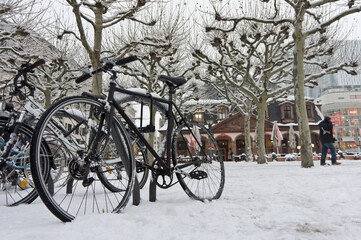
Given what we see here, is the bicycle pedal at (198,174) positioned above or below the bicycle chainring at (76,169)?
below

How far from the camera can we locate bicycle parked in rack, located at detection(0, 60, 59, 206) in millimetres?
2592

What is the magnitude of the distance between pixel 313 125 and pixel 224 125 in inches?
456

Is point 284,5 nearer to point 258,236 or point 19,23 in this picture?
point 19,23

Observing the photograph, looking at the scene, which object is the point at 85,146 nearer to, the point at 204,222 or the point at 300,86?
the point at 204,222

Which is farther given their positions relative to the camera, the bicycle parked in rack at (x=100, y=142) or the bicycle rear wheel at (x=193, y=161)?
the bicycle rear wheel at (x=193, y=161)

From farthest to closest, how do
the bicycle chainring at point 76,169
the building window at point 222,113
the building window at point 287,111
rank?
the building window at point 222,113
the building window at point 287,111
the bicycle chainring at point 76,169

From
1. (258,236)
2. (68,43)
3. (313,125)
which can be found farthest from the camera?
(313,125)

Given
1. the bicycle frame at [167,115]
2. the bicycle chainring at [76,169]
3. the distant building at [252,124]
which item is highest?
the distant building at [252,124]

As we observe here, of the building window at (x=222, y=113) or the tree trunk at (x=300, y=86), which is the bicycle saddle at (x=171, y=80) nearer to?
the tree trunk at (x=300, y=86)

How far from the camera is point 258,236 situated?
67.9 inches

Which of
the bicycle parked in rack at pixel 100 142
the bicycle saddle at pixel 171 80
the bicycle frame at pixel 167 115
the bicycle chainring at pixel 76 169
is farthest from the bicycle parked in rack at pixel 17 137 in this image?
the bicycle saddle at pixel 171 80

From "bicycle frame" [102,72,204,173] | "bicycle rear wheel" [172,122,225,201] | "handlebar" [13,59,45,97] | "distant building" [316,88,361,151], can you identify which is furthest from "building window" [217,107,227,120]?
"distant building" [316,88,361,151]

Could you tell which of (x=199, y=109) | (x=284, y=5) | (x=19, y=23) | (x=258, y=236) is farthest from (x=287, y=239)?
(x=199, y=109)

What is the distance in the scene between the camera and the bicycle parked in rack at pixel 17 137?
8.50 ft
